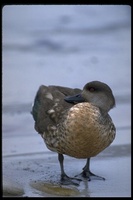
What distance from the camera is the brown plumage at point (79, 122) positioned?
6.52 m

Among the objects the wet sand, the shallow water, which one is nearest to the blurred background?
the shallow water

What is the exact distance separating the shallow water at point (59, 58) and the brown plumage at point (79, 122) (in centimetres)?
91

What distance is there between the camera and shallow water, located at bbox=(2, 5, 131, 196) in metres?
8.81

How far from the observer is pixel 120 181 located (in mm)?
6734

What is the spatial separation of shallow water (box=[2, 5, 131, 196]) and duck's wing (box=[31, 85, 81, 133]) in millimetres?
695

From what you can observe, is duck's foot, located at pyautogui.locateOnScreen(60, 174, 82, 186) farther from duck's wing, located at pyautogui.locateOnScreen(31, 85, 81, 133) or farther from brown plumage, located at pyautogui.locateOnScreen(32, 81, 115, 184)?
duck's wing, located at pyautogui.locateOnScreen(31, 85, 81, 133)

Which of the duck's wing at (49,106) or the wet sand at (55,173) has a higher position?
the duck's wing at (49,106)

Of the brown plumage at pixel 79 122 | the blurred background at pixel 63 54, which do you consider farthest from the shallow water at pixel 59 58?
the brown plumage at pixel 79 122

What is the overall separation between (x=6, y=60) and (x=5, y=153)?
4374 millimetres

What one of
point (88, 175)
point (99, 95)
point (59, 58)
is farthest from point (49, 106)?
point (59, 58)

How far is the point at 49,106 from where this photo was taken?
7121 mm

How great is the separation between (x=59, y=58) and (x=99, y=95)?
5614mm

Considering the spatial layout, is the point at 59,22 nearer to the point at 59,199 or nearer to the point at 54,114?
the point at 54,114

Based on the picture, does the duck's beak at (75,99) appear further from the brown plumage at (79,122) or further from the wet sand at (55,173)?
the wet sand at (55,173)
